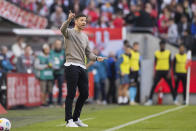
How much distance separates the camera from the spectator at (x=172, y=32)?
24.6 m

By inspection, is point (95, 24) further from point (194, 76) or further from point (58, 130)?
point (58, 130)

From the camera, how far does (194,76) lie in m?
22.7

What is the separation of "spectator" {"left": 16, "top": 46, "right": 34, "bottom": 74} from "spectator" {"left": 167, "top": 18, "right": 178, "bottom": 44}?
6141mm

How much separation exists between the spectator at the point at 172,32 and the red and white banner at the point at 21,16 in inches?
195

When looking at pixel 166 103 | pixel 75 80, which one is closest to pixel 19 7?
pixel 166 103

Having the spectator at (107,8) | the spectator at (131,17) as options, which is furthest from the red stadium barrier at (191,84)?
the spectator at (107,8)

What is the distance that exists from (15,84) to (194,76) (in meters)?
7.01

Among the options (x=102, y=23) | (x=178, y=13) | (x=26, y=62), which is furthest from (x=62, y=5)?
(x=26, y=62)

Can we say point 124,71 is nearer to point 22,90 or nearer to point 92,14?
point 22,90

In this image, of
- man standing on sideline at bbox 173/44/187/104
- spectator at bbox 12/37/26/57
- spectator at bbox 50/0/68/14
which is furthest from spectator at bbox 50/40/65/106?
spectator at bbox 50/0/68/14

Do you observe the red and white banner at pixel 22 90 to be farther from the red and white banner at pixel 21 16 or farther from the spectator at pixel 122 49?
the red and white banner at pixel 21 16

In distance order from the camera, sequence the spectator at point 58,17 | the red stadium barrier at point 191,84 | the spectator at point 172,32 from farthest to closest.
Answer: the spectator at point 58,17 < the spectator at point 172,32 < the red stadium barrier at point 191,84

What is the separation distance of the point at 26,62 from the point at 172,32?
6.82 meters

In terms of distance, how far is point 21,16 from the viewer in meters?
24.7
